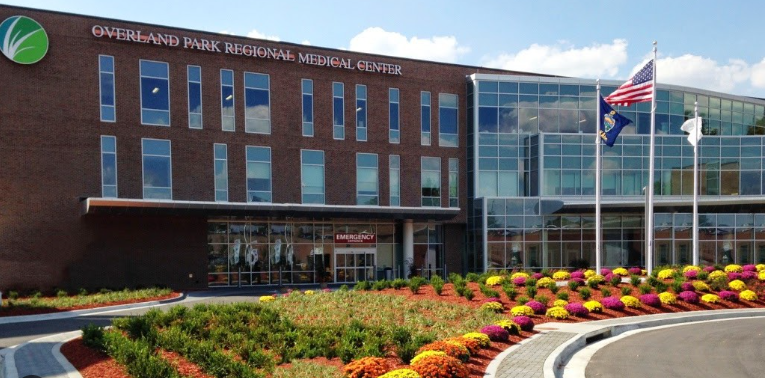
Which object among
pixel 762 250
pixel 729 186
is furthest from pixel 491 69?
pixel 762 250

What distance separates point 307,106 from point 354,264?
10430 mm

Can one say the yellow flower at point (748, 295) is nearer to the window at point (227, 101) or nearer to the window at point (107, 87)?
the window at point (227, 101)

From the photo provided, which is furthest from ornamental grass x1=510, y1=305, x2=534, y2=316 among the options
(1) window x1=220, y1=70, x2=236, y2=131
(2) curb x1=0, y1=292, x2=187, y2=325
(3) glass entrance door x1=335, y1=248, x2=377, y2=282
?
(1) window x1=220, y1=70, x2=236, y2=131

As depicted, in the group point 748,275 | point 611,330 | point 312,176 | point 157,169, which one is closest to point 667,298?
point 611,330

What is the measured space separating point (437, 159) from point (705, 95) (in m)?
21.2

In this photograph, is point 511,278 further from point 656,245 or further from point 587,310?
point 656,245

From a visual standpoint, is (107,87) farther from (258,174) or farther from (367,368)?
(367,368)

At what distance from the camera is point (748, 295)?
25.8m

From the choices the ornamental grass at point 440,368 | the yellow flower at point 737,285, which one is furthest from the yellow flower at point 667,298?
the ornamental grass at point 440,368

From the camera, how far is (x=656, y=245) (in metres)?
42.3

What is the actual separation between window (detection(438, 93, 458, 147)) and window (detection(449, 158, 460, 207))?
1288mm

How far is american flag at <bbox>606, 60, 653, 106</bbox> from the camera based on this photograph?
27812 millimetres

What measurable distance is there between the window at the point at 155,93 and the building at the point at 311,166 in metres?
0.09

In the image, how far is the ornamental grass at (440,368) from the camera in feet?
37.2
